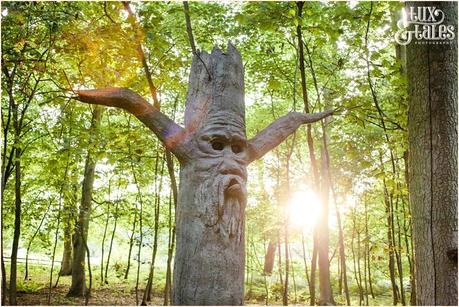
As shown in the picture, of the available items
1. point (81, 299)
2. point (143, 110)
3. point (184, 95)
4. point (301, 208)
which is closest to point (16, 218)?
point (143, 110)

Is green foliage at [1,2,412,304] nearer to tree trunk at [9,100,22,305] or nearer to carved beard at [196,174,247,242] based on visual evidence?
tree trunk at [9,100,22,305]

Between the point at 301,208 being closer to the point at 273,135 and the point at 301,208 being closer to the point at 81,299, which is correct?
the point at 81,299

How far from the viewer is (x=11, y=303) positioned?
20.3 feet

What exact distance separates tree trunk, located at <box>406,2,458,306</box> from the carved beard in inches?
→ 48.9

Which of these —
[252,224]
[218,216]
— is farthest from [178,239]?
[252,224]

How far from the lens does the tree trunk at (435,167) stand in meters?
2.28

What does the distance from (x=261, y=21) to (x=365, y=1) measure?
138 inches

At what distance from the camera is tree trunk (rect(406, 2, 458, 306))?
7.47ft

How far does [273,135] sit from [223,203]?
0.87 metres

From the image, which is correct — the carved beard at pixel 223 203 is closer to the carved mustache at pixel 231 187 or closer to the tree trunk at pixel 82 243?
the carved mustache at pixel 231 187

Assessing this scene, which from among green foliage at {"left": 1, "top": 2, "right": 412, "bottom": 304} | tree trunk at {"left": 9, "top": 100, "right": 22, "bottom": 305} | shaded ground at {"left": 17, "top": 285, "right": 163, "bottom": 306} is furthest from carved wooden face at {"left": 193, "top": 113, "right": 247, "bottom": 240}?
shaded ground at {"left": 17, "top": 285, "right": 163, "bottom": 306}

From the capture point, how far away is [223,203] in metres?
→ 2.71

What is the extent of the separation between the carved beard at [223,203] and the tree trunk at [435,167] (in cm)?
124

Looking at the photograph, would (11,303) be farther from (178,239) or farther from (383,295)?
(383,295)
